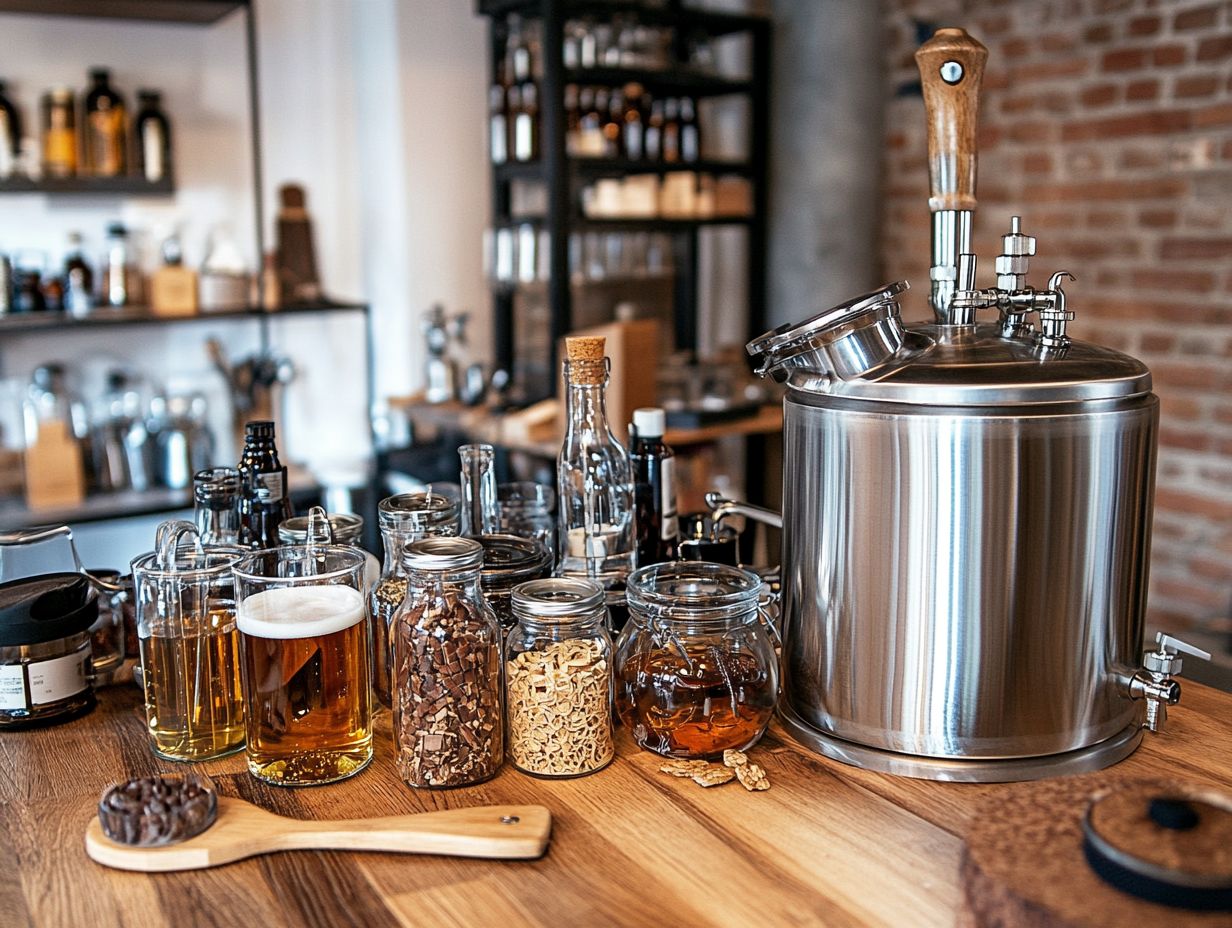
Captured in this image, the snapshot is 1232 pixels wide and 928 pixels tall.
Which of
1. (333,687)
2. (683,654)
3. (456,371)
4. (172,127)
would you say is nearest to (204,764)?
(333,687)

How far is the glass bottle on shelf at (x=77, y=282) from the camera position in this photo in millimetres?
3102

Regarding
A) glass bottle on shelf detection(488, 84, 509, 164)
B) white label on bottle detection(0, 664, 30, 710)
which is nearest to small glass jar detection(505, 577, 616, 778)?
white label on bottle detection(0, 664, 30, 710)

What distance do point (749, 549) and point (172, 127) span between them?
2539mm

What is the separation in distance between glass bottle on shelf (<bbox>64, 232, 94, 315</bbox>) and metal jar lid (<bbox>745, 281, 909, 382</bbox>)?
2.62 metres

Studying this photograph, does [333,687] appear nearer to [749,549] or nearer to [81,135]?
[749,549]

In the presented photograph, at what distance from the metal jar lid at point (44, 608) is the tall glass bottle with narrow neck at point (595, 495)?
1.42 feet

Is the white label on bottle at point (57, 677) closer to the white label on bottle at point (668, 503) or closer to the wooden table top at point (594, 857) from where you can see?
the wooden table top at point (594, 857)

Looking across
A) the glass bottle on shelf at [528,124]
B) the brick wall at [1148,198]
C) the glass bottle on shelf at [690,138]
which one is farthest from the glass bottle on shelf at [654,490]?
the glass bottle on shelf at [690,138]

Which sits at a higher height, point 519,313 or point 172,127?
point 172,127

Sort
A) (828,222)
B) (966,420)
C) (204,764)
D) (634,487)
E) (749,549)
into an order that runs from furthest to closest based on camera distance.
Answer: (828,222) → (749,549) → (634,487) → (204,764) → (966,420)

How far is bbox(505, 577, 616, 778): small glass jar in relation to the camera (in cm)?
96

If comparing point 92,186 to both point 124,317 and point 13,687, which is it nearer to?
point 124,317

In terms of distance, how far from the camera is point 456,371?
3.47 metres

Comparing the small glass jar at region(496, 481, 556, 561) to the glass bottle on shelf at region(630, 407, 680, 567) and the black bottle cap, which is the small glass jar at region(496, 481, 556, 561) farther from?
→ the black bottle cap
